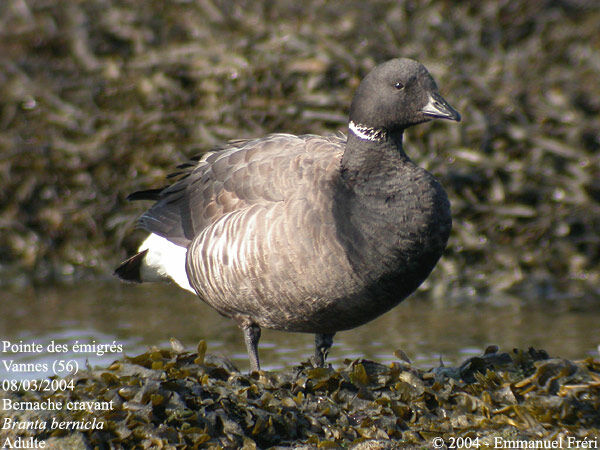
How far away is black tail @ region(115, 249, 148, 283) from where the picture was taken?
21.4ft

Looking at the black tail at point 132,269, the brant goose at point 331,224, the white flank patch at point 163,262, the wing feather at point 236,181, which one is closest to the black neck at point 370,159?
the brant goose at point 331,224

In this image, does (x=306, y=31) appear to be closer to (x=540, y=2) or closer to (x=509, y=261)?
(x=540, y=2)

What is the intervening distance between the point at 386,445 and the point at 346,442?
0.21 metres

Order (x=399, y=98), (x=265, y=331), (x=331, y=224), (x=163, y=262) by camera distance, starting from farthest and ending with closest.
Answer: (x=265, y=331)
(x=163, y=262)
(x=399, y=98)
(x=331, y=224)

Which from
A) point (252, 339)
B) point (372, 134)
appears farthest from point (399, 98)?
point (252, 339)

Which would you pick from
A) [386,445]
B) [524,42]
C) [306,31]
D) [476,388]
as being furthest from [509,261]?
[386,445]

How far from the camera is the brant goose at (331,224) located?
5094 mm

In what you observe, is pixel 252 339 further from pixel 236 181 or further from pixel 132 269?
pixel 132 269

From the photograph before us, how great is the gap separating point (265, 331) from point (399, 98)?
305 centimetres

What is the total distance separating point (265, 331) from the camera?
767 centimetres

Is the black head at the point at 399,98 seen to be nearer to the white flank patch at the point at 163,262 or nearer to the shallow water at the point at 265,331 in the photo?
the white flank patch at the point at 163,262

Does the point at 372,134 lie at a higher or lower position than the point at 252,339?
higher

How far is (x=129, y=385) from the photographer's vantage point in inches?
182

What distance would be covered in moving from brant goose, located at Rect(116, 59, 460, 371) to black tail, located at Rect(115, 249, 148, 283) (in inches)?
28.9
